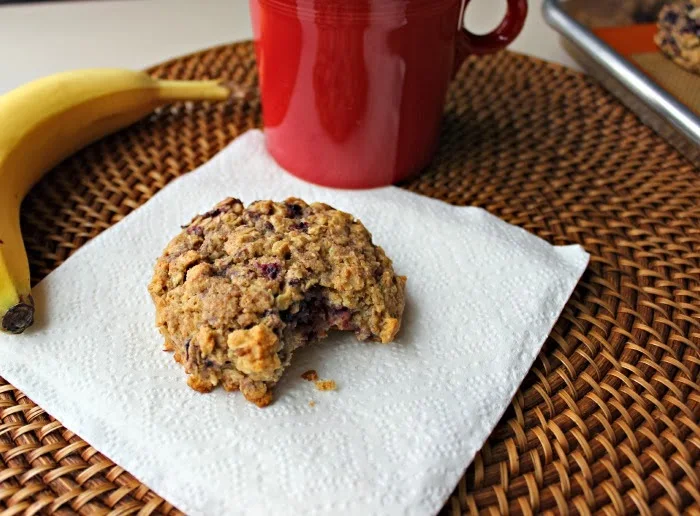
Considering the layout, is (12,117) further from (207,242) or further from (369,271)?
(369,271)

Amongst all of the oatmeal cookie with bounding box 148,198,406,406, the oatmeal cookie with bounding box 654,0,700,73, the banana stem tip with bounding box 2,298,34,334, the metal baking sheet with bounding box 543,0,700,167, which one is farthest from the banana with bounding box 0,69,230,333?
the oatmeal cookie with bounding box 654,0,700,73

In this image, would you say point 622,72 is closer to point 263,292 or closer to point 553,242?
point 553,242

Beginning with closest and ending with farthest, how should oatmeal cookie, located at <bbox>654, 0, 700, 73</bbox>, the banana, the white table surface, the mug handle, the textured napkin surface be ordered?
the textured napkin surface
the banana
the mug handle
oatmeal cookie, located at <bbox>654, 0, 700, 73</bbox>
the white table surface

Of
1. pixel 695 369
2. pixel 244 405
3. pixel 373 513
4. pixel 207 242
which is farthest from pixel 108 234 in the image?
pixel 695 369

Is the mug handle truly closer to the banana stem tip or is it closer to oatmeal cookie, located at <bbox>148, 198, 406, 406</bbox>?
oatmeal cookie, located at <bbox>148, 198, 406, 406</bbox>

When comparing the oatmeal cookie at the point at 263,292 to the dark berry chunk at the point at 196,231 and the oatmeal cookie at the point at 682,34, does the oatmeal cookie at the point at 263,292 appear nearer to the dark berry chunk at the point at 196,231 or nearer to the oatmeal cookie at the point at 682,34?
the dark berry chunk at the point at 196,231

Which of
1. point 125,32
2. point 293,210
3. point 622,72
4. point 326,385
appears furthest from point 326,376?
point 125,32

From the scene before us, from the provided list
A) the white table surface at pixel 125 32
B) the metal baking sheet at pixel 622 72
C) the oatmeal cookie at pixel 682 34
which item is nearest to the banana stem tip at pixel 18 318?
the white table surface at pixel 125 32
